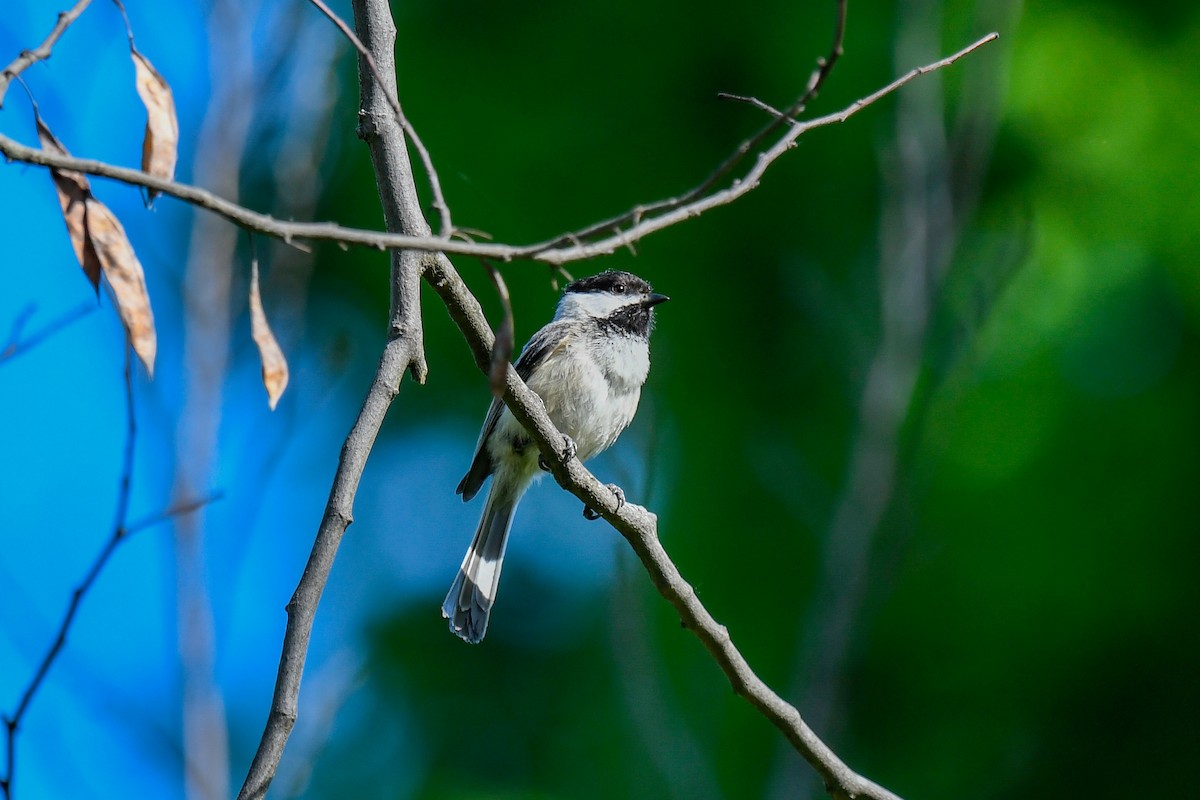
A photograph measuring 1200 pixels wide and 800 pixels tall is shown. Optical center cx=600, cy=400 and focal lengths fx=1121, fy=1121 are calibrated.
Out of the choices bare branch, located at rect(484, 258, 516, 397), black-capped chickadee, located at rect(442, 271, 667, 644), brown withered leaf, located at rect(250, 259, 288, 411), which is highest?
black-capped chickadee, located at rect(442, 271, 667, 644)

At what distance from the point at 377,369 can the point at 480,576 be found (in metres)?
2.82

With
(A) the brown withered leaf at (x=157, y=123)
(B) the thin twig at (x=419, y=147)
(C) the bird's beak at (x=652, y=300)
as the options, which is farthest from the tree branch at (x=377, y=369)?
(C) the bird's beak at (x=652, y=300)

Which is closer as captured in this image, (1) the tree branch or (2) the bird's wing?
(1) the tree branch

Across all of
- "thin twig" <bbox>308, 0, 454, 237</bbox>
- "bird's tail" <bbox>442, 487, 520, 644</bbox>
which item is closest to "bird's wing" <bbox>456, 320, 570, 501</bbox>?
"bird's tail" <bbox>442, 487, 520, 644</bbox>

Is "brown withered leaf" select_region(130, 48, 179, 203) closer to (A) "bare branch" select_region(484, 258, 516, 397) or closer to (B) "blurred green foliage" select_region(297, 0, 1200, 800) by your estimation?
(A) "bare branch" select_region(484, 258, 516, 397)

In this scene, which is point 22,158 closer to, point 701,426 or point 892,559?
point 892,559

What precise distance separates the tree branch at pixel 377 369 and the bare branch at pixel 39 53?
562mm

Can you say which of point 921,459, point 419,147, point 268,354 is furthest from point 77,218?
point 921,459

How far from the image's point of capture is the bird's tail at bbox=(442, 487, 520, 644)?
15.4ft

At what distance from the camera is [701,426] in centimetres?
934

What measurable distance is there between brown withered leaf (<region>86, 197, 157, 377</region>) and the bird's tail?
8.04ft

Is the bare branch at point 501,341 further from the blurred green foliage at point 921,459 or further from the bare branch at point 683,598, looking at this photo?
the blurred green foliage at point 921,459

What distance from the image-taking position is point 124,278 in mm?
2324

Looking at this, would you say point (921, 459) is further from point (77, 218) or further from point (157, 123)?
point (77, 218)
